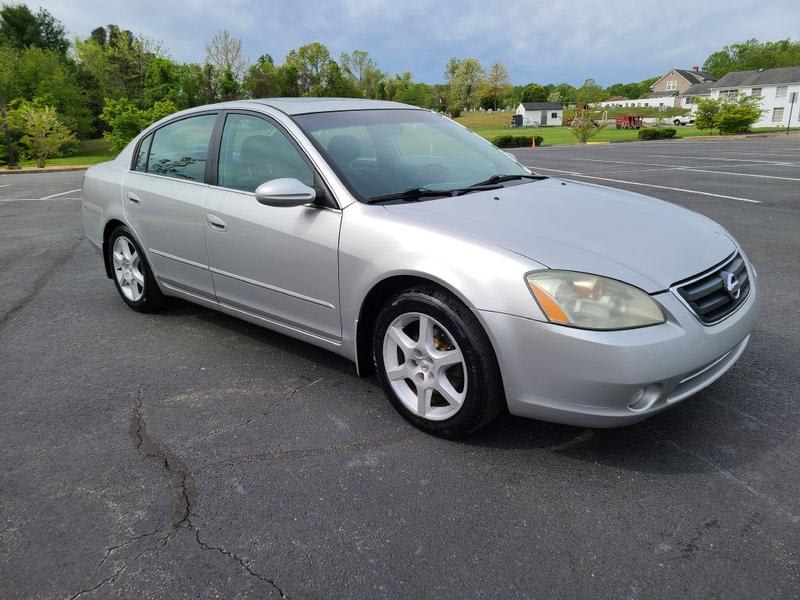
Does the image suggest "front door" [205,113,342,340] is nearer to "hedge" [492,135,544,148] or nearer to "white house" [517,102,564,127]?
"hedge" [492,135,544,148]

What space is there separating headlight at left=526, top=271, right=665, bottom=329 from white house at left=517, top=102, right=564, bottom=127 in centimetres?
9657

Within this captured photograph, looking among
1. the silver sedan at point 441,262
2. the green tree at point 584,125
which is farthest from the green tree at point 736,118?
the silver sedan at point 441,262

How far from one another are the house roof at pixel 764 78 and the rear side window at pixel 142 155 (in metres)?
75.8

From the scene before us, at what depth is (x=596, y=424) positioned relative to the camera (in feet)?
8.31

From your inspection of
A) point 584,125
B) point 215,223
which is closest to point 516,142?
point 584,125

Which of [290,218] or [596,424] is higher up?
[290,218]

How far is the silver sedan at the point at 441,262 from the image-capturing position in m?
2.46

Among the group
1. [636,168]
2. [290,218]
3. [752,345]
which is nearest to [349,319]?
[290,218]

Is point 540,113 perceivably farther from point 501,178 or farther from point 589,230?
point 589,230

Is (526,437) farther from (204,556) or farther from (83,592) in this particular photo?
(83,592)

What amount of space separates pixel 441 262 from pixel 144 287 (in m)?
3.02

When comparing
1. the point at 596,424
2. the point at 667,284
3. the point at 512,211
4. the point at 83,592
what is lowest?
the point at 83,592

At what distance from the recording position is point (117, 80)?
56438mm

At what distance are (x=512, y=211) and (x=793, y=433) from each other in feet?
5.51
